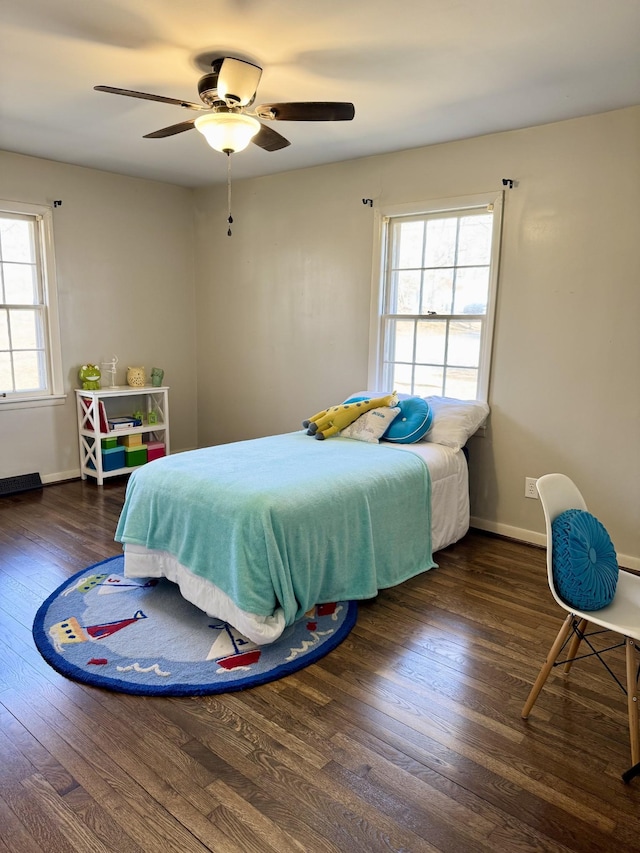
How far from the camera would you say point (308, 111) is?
2441 mm

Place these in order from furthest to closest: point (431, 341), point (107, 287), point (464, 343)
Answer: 1. point (107, 287)
2. point (431, 341)
3. point (464, 343)

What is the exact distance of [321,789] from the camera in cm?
173

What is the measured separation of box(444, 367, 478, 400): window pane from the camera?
154 inches

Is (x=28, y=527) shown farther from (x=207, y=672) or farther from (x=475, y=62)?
(x=475, y=62)

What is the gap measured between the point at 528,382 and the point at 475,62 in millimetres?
1828

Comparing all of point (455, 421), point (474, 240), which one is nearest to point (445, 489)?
point (455, 421)

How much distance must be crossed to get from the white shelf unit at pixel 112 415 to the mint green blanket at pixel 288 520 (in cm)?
190

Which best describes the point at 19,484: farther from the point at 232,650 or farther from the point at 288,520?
the point at 288,520

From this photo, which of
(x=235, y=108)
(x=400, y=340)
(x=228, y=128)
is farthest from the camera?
(x=400, y=340)

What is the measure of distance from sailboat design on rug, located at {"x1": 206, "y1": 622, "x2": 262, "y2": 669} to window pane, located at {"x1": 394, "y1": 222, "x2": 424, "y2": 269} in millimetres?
2804

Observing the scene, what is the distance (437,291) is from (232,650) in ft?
9.00

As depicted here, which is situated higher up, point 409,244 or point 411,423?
point 409,244

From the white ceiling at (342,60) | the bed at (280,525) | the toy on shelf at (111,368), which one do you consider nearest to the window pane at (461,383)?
the bed at (280,525)

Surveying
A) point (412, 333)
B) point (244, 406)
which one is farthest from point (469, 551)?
point (244, 406)
